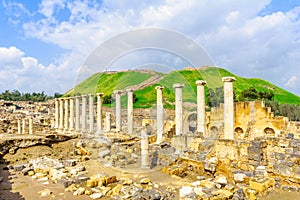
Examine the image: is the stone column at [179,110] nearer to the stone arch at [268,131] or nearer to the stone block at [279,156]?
the stone block at [279,156]

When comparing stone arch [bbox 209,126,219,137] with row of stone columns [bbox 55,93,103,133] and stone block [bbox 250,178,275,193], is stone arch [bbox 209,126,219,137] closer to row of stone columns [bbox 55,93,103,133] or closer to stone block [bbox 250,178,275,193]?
row of stone columns [bbox 55,93,103,133]

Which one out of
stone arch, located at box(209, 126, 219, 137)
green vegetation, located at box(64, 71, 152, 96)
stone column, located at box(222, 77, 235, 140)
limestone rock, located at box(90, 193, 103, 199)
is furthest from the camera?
green vegetation, located at box(64, 71, 152, 96)

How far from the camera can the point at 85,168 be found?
13.0 m

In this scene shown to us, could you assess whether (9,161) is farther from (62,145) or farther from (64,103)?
(64,103)

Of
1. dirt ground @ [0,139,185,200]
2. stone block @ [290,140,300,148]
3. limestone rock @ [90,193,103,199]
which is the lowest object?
dirt ground @ [0,139,185,200]

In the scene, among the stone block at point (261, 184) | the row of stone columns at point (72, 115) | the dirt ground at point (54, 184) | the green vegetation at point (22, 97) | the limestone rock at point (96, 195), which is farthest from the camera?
the green vegetation at point (22, 97)


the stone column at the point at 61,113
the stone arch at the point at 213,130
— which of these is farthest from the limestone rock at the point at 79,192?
the stone column at the point at 61,113

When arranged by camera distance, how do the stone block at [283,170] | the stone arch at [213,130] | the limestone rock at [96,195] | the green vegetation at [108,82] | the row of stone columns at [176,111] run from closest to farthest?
the limestone rock at [96,195] < the stone block at [283,170] < the row of stone columns at [176,111] < the stone arch at [213,130] < the green vegetation at [108,82]

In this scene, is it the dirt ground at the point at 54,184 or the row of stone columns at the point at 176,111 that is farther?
the row of stone columns at the point at 176,111

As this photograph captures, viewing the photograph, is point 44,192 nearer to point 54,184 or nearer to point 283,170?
point 54,184

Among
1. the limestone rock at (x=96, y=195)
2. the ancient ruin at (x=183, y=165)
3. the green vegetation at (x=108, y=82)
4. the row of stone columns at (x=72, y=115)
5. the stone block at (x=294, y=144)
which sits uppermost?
the green vegetation at (x=108, y=82)

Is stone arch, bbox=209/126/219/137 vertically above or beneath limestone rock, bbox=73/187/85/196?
above

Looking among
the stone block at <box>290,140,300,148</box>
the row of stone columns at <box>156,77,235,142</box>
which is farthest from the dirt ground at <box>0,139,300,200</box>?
the row of stone columns at <box>156,77,235,142</box>

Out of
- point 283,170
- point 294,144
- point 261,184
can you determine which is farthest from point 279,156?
point 261,184
